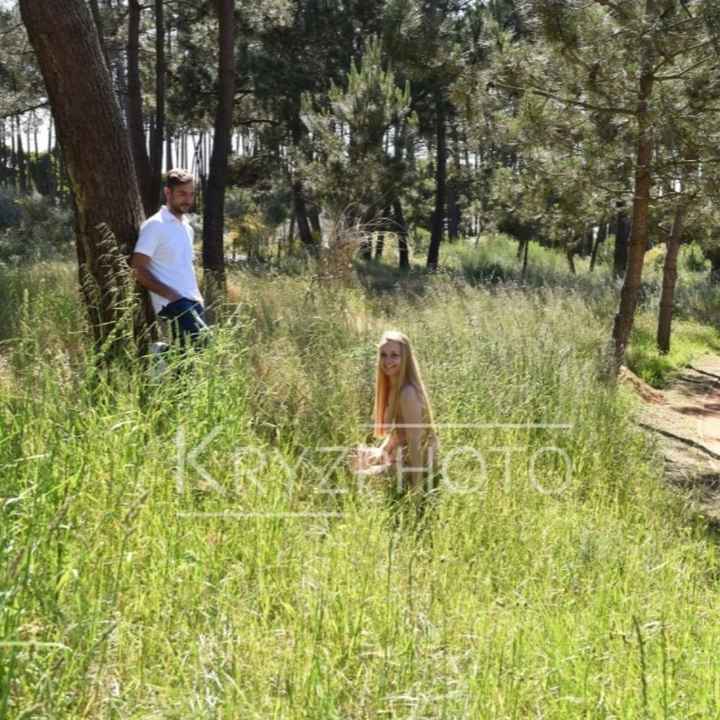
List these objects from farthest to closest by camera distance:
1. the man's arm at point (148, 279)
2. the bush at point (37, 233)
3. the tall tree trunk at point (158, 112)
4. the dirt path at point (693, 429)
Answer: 1. the tall tree trunk at point (158, 112)
2. the bush at point (37, 233)
3. the dirt path at point (693, 429)
4. the man's arm at point (148, 279)

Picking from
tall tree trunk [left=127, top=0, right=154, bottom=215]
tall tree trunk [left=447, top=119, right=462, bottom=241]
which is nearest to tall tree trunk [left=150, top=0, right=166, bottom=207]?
tall tree trunk [left=127, top=0, right=154, bottom=215]

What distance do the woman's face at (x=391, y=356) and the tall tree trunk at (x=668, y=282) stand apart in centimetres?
848

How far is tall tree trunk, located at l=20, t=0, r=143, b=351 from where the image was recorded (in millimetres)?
4461

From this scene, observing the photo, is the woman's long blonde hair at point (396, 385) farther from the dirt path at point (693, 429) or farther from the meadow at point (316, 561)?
the dirt path at point (693, 429)

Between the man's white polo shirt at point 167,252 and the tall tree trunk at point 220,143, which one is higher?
the tall tree trunk at point 220,143

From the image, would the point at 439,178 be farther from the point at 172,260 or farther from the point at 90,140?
the point at 172,260

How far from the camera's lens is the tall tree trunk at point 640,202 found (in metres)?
7.61

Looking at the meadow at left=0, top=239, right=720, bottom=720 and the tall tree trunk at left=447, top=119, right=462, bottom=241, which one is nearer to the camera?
the meadow at left=0, top=239, right=720, bottom=720

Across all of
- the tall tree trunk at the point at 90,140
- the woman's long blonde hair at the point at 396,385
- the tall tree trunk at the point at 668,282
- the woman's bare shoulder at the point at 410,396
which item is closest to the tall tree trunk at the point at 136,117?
the tall tree trunk at the point at 90,140

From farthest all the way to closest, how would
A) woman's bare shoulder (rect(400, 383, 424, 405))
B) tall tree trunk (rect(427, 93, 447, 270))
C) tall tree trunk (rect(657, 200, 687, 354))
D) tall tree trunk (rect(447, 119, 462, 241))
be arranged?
tall tree trunk (rect(447, 119, 462, 241)), tall tree trunk (rect(427, 93, 447, 270)), tall tree trunk (rect(657, 200, 687, 354)), woman's bare shoulder (rect(400, 383, 424, 405))

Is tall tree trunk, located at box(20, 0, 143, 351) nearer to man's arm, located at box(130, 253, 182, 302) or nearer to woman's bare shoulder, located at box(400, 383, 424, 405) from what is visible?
man's arm, located at box(130, 253, 182, 302)

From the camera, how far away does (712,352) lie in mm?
12883

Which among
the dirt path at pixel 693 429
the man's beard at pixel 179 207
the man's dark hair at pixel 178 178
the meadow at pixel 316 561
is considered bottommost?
the dirt path at pixel 693 429

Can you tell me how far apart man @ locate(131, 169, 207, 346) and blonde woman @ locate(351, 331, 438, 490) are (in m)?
1.11
